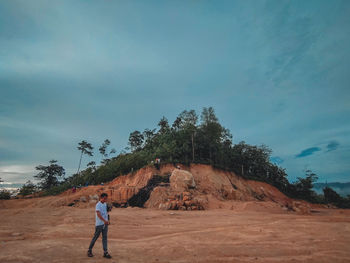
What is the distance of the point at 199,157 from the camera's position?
1342 inches

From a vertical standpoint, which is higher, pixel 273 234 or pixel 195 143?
pixel 195 143

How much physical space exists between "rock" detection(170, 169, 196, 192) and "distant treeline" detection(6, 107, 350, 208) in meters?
6.01

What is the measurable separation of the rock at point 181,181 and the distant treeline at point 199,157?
6.01 metres

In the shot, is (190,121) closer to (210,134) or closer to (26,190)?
(210,134)

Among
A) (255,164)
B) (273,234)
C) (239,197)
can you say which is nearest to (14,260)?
(273,234)

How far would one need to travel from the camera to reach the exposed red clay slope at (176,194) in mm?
17078

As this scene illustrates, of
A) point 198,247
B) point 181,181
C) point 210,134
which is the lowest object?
point 198,247

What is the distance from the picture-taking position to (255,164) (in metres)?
39.5

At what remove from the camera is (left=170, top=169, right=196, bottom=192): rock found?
19970mm

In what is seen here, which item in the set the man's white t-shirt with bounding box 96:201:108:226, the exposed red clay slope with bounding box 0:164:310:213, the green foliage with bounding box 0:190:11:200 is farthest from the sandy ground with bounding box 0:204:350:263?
the green foliage with bounding box 0:190:11:200

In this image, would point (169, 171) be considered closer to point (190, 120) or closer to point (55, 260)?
point (190, 120)

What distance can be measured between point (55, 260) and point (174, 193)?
15.0 meters

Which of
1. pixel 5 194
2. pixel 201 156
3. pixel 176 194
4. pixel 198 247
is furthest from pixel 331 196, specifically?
pixel 5 194

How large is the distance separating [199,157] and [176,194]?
16367mm
